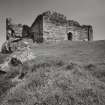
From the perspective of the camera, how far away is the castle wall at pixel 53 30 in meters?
16.0

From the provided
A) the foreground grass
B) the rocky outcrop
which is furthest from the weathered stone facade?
the foreground grass

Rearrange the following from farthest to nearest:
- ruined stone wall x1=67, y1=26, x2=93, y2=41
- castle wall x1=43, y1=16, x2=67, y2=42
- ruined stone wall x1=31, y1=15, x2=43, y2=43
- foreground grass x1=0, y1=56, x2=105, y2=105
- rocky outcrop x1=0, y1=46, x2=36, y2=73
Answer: ruined stone wall x1=67, y1=26, x2=93, y2=41, ruined stone wall x1=31, y1=15, x2=43, y2=43, castle wall x1=43, y1=16, x2=67, y2=42, rocky outcrop x1=0, y1=46, x2=36, y2=73, foreground grass x1=0, y1=56, x2=105, y2=105

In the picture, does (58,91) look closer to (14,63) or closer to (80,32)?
(14,63)

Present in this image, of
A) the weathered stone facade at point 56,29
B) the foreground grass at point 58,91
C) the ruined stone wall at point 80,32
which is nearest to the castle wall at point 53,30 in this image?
the weathered stone facade at point 56,29

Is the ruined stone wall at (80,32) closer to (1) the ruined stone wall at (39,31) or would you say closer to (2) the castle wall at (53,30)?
(2) the castle wall at (53,30)

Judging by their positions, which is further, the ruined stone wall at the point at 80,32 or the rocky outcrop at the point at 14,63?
the ruined stone wall at the point at 80,32

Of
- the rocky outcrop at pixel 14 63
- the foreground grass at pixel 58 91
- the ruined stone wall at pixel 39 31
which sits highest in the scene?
the ruined stone wall at pixel 39 31

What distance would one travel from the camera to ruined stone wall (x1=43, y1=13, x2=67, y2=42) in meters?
16.1

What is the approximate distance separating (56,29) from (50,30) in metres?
1.08

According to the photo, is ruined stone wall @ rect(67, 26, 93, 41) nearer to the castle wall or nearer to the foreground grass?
the castle wall

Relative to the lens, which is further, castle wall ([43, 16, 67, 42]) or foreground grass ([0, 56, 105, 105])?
castle wall ([43, 16, 67, 42])

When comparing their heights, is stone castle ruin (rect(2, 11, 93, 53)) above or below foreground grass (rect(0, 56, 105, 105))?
above

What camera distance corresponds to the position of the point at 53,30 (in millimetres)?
16609

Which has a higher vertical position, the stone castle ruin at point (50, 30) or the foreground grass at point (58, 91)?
the stone castle ruin at point (50, 30)
